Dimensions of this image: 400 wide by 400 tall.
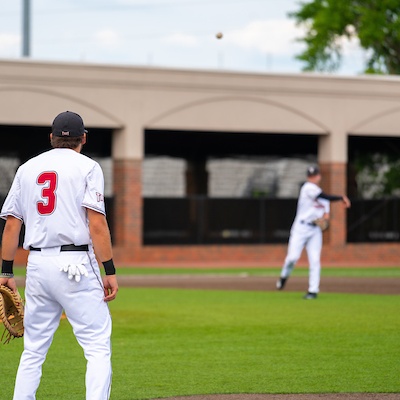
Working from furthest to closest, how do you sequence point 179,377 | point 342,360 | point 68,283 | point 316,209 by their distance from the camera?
point 316,209 → point 342,360 → point 179,377 → point 68,283

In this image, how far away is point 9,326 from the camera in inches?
290

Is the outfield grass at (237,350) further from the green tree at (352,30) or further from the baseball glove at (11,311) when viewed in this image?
the green tree at (352,30)

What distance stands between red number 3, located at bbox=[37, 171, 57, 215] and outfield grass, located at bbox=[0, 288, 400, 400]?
7.87 feet

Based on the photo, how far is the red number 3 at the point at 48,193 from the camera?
683cm

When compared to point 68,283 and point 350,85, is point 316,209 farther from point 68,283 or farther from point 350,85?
point 350,85

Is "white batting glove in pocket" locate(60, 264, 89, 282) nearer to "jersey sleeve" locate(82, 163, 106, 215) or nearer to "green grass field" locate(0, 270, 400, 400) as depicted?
"jersey sleeve" locate(82, 163, 106, 215)

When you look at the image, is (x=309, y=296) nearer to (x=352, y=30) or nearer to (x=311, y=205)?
(x=311, y=205)

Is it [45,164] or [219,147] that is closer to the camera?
[45,164]

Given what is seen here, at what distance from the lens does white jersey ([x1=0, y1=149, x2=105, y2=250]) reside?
6.79 m

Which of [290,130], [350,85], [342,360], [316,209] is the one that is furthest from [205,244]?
[342,360]

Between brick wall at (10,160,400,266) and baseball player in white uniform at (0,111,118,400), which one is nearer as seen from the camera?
baseball player in white uniform at (0,111,118,400)

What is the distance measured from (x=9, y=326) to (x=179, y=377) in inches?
105

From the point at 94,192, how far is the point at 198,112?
25.8 m

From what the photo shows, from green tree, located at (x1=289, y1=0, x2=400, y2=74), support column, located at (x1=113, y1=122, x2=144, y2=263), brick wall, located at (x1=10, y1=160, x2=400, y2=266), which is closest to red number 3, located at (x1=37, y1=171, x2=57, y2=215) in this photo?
brick wall, located at (x1=10, y1=160, x2=400, y2=266)
